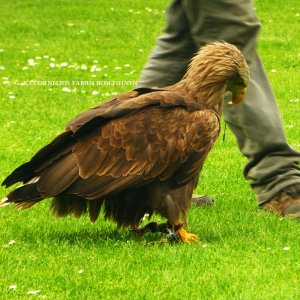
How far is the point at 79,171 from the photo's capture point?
20.4ft

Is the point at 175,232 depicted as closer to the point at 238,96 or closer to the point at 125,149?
the point at 125,149

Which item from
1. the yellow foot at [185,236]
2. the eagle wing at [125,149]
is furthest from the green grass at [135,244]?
the eagle wing at [125,149]

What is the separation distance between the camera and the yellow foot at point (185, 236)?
6.37 metres

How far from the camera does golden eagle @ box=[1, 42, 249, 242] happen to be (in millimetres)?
6227

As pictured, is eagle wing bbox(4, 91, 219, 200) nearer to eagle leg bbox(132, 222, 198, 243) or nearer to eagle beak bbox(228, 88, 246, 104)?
eagle leg bbox(132, 222, 198, 243)

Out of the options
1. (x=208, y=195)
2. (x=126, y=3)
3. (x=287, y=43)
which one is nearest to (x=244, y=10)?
(x=208, y=195)

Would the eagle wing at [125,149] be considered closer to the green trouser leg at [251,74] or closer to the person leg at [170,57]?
the green trouser leg at [251,74]

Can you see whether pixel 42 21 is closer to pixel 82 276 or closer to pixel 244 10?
pixel 244 10

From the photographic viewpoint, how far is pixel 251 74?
24.1ft

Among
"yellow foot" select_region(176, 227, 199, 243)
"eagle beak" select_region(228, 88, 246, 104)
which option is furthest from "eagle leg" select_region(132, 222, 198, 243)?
"eagle beak" select_region(228, 88, 246, 104)

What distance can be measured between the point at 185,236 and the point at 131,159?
598 millimetres

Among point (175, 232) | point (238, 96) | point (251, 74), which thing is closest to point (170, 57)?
point (251, 74)

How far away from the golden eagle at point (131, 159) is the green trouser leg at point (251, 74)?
2.97ft

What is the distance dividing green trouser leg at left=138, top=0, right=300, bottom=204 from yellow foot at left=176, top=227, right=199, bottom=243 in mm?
1133
